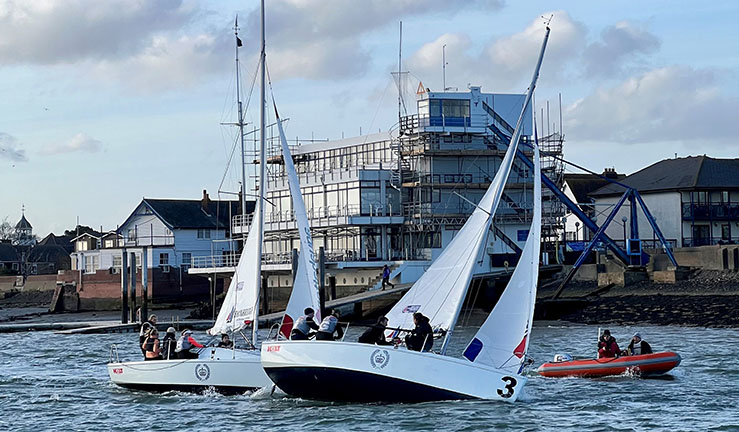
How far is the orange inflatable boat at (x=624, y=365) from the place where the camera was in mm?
34906

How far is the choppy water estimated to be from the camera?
26.4 m

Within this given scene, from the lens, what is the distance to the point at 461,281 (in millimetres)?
29234

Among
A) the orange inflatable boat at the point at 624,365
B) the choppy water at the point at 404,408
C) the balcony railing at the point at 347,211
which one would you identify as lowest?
the choppy water at the point at 404,408

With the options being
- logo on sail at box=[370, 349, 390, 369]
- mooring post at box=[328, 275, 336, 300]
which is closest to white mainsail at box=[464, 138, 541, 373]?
logo on sail at box=[370, 349, 390, 369]

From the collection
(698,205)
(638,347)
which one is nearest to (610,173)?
(698,205)

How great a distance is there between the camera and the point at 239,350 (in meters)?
32.1

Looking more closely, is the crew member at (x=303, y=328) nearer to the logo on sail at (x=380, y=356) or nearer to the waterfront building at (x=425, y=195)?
the logo on sail at (x=380, y=356)

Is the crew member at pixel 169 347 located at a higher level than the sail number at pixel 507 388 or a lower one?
higher

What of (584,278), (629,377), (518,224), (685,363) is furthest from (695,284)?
(629,377)

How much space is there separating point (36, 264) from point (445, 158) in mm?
72148

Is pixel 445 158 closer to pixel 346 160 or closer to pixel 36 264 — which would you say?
pixel 346 160

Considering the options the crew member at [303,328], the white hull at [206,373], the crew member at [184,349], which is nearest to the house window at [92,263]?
the white hull at [206,373]

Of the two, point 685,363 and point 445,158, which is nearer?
point 685,363

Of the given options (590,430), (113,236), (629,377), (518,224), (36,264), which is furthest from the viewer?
(36,264)
